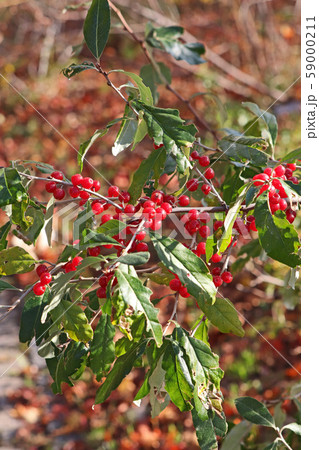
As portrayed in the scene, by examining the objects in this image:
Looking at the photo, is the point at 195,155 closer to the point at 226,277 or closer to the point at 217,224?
the point at 217,224

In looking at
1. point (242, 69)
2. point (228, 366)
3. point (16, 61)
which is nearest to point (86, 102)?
point (16, 61)

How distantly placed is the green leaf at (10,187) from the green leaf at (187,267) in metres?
0.27

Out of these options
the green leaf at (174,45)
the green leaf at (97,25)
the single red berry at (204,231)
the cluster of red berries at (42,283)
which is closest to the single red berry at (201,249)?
the single red berry at (204,231)

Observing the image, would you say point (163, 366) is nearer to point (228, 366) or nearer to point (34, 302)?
point (34, 302)

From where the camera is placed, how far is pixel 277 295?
266 centimetres

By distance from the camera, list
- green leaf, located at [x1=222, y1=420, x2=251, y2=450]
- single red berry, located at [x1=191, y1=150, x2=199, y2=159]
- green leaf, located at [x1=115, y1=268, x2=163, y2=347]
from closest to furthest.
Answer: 1. green leaf, located at [x1=115, y1=268, x2=163, y2=347]
2. single red berry, located at [x1=191, y1=150, x2=199, y2=159]
3. green leaf, located at [x1=222, y1=420, x2=251, y2=450]

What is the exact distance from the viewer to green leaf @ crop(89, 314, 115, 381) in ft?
2.95

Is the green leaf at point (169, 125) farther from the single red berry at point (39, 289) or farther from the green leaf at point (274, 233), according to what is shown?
the single red berry at point (39, 289)

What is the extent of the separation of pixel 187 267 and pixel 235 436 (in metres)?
0.93

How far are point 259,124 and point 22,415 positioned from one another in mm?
1860

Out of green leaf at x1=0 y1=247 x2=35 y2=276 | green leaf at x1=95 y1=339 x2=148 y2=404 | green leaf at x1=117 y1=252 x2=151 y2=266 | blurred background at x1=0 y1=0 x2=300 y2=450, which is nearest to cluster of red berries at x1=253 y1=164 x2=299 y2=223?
green leaf at x1=117 y1=252 x2=151 y2=266

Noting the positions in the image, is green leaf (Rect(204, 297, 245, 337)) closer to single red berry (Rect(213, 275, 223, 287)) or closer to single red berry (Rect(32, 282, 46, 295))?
single red berry (Rect(213, 275, 223, 287))

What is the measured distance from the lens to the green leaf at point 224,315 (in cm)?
95

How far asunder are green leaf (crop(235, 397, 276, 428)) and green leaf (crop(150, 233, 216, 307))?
20.1 inches
